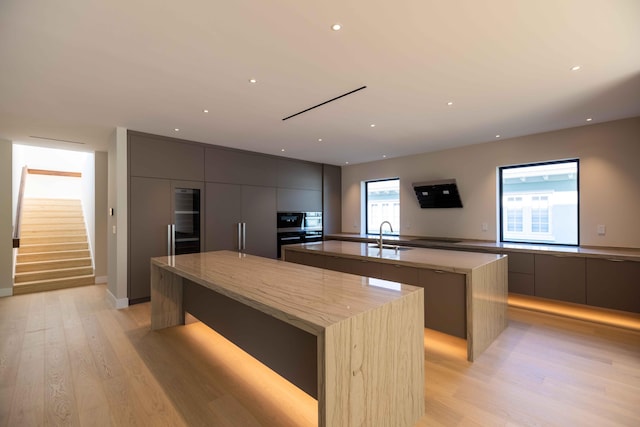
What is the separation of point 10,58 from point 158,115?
136cm

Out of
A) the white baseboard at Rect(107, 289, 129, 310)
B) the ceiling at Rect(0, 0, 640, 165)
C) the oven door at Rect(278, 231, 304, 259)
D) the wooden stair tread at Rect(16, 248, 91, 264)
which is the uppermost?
the ceiling at Rect(0, 0, 640, 165)

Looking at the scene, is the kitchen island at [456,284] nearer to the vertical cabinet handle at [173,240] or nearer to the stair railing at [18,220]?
the vertical cabinet handle at [173,240]

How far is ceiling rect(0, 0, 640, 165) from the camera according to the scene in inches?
67.6

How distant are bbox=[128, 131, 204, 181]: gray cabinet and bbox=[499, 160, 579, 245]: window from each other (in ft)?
16.7

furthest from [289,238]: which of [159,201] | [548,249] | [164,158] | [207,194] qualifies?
[548,249]

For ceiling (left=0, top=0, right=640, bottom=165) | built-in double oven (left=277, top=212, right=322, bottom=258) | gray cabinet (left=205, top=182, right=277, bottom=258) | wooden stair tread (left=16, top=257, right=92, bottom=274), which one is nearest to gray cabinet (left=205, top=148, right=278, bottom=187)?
gray cabinet (left=205, top=182, right=277, bottom=258)

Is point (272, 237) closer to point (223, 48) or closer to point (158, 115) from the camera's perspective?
point (158, 115)

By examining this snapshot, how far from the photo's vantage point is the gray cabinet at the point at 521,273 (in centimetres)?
387

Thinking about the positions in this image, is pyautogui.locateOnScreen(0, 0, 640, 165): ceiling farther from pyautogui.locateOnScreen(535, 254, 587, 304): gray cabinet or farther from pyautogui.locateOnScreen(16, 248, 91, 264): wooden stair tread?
pyautogui.locateOnScreen(16, 248, 91, 264): wooden stair tread

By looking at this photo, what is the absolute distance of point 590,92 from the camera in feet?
9.29

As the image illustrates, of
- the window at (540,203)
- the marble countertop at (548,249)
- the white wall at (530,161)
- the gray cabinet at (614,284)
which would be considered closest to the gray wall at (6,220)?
the marble countertop at (548,249)

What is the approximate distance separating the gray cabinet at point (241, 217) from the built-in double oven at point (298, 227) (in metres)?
0.20

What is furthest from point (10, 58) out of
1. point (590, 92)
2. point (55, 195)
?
point (55, 195)

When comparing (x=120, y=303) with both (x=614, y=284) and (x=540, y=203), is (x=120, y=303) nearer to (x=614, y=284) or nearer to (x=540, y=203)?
(x=614, y=284)
